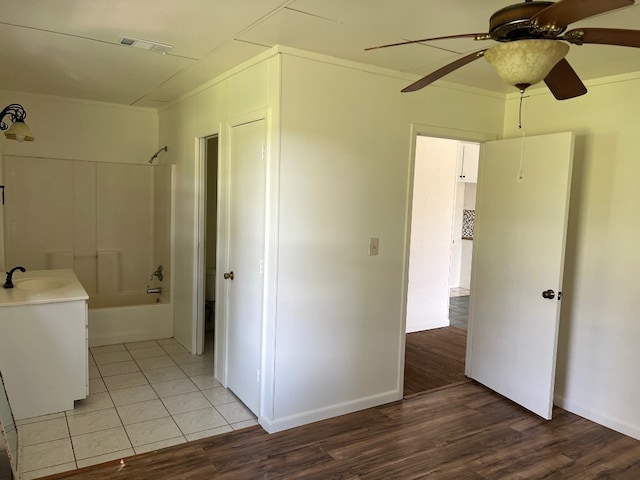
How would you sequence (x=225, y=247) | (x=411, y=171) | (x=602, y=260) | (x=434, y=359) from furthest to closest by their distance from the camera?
(x=434, y=359), (x=225, y=247), (x=411, y=171), (x=602, y=260)

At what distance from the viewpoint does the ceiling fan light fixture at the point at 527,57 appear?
150 centimetres

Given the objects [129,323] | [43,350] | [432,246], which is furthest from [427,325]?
[43,350]

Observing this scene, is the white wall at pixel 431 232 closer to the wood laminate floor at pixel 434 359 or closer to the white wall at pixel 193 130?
the wood laminate floor at pixel 434 359

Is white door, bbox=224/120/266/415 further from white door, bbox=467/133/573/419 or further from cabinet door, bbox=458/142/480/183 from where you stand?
cabinet door, bbox=458/142/480/183

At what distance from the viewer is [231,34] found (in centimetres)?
257

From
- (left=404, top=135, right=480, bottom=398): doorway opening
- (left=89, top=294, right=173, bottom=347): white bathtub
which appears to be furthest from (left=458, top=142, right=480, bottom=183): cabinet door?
(left=89, top=294, right=173, bottom=347): white bathtub

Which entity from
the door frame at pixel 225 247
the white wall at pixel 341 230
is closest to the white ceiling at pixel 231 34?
the white wall at pixel 341 230

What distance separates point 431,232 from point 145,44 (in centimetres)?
362

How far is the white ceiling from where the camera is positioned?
216 cm

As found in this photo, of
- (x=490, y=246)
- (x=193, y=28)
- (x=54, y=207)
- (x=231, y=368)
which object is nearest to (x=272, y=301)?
(x=231, y=368)

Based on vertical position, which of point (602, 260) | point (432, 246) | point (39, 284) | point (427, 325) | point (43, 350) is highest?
point (602, 260)

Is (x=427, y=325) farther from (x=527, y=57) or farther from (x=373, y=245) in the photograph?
(x=527, y=57)

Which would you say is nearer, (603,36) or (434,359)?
(603,36)

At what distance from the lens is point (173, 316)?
4812mm
